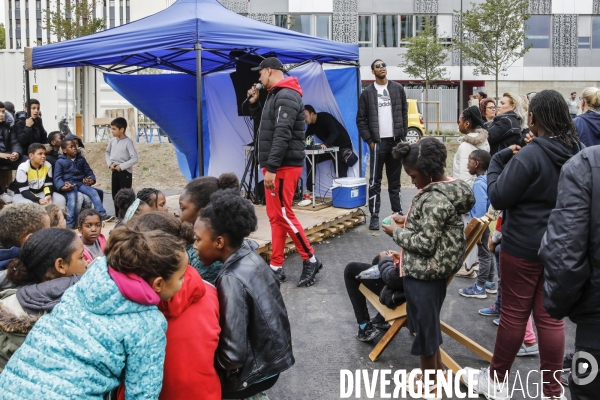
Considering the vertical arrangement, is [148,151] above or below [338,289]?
above

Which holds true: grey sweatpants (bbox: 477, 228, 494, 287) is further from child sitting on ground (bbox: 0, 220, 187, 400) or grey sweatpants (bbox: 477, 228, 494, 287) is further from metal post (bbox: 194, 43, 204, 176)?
child sitting on ground (bbox: 0, 220, 187, 400)

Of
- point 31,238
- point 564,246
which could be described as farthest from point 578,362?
point 31,238

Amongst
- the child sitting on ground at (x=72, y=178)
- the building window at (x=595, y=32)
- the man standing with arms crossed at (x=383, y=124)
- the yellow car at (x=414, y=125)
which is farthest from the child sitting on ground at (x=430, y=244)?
the building window at (x=595, y=32)

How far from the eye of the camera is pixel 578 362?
231cm

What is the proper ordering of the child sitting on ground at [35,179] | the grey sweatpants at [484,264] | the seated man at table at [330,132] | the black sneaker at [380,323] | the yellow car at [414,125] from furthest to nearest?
the yellow car at [414,125] → the seated man at table at [330,132] → the child sitting on ground at [35,179] → the grey sweatpants at [484,264] → the black sneaker at [380,323]

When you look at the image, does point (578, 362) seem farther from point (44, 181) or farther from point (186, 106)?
point (186, 106)

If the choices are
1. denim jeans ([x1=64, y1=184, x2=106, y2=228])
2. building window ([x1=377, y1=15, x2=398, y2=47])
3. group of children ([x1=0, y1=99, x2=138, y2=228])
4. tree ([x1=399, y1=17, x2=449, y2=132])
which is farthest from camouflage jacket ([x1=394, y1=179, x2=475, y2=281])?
building window ([x1=377, y1=15, x2=398, y2=47])

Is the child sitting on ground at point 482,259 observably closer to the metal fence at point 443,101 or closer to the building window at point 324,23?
the metal fence at point 443,101

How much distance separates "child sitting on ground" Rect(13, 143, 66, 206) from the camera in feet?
24.7

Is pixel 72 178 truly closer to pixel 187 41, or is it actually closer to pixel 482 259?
pixel 187 41

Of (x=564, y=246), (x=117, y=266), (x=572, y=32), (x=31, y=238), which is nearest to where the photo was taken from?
(x=117, y=266)

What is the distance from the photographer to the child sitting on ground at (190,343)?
225cm

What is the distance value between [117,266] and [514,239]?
2.24 metres

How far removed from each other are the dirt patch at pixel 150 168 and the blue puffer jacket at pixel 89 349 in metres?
11.5
